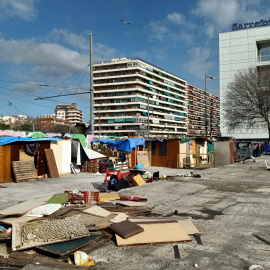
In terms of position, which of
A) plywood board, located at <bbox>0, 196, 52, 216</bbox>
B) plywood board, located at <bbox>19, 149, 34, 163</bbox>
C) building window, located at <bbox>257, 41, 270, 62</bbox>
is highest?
building window, located at <bbox>257, 41, 270, 62</bbox>

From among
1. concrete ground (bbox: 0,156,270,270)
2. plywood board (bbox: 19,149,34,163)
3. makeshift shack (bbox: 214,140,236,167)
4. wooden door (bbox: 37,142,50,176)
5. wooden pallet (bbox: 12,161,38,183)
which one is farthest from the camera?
makeshift shack (bbox: 214,140,236,167)

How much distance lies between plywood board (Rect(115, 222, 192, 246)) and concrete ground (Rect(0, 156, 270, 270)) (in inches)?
4.0

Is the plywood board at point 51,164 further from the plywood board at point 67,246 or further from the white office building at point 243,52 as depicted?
the white office building at point 243,52

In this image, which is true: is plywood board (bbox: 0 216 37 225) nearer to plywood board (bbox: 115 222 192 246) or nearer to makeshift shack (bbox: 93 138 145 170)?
plywood board (bbox: 115 222 192 246)

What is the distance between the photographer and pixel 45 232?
4.88 meters

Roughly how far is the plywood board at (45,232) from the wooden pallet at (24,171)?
384 inches

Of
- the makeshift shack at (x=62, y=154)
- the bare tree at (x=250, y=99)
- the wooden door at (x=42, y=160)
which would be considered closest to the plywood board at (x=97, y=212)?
the wooden door at (x=42, y=160)

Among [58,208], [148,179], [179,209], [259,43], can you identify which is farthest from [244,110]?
[58,208]

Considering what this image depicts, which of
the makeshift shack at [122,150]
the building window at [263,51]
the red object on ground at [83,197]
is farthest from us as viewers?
the building window at [263,51]

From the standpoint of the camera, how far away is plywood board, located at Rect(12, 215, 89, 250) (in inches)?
181

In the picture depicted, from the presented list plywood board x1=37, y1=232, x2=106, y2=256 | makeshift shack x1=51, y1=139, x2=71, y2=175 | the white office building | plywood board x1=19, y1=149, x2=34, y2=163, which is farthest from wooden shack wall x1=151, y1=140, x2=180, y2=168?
the white office building

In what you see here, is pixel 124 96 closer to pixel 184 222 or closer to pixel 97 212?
pixel 97 212

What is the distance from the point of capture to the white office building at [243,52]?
49.1m

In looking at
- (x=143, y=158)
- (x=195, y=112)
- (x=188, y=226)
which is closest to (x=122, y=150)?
(x=143, y=158)
